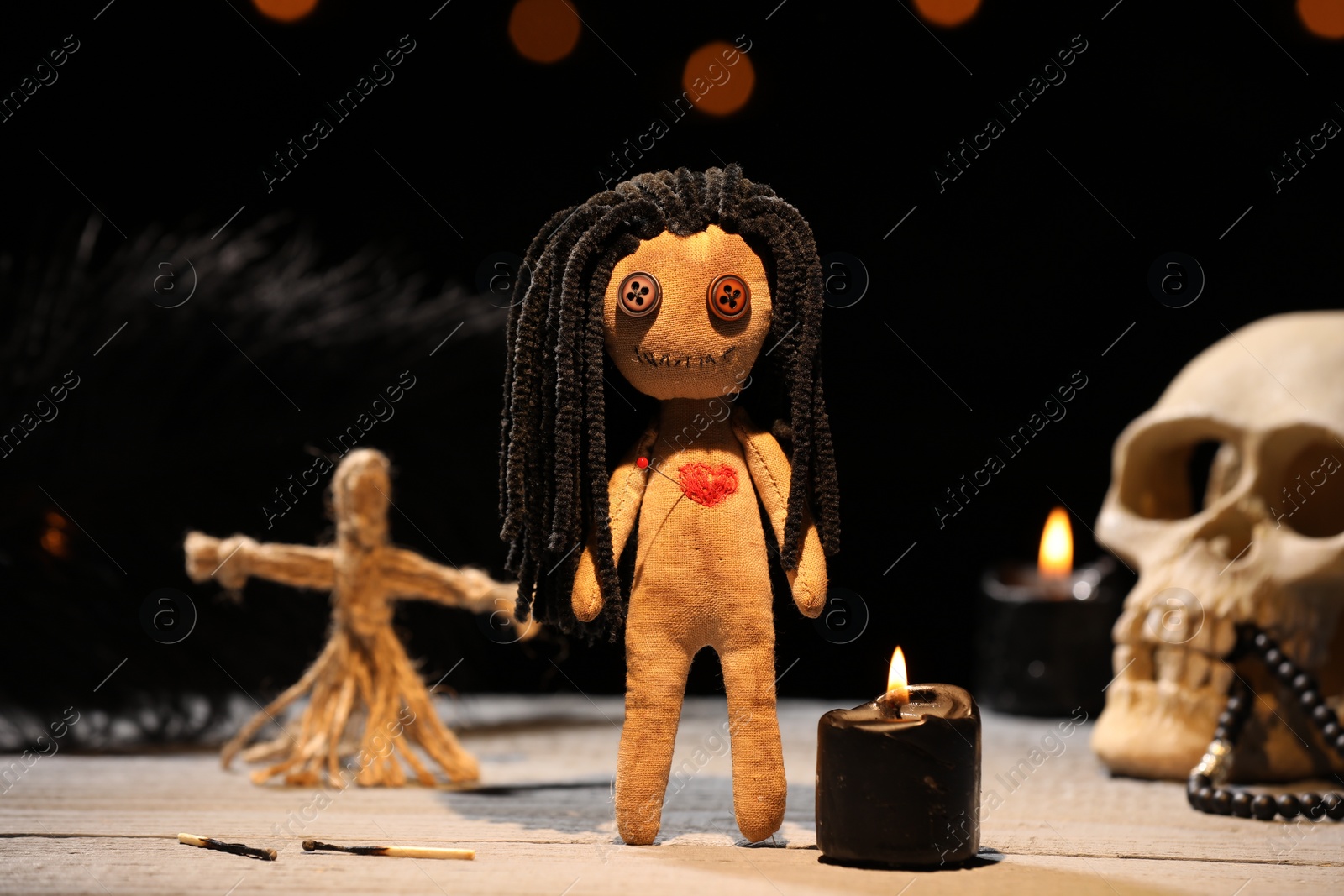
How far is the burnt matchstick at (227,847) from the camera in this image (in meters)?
0.98

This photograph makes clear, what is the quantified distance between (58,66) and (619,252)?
3.82 ft

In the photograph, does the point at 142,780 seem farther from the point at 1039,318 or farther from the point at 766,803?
the point at 1039,318

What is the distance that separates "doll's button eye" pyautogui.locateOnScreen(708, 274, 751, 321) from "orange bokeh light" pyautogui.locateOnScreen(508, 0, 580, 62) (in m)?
0.81

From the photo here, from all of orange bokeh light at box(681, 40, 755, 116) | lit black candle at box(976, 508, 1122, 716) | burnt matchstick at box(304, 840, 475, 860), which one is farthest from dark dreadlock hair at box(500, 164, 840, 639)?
lit black candle at box(976, 508, 1122, 716)

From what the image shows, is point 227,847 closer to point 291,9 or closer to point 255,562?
point 255,562

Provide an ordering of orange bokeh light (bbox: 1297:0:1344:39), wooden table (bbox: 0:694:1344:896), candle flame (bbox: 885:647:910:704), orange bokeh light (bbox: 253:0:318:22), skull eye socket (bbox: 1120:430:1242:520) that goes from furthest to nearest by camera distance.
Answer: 1. orange bokeh light (bbox: 253:0:318:22)
2. orange bokeh light (bbox: 1297:0:1344:39)
3. skull eye socket (bbox: 1120:430:1242:520)
4. candle flame (bbox: 885:647:910:704)
5. wooden table (bbox: 0:694:1344:896)

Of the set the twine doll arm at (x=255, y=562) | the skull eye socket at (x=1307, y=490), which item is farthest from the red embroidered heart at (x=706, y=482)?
the skull eye socket at (x=1307, y=490)

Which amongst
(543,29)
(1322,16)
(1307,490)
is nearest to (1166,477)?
(1307,490)

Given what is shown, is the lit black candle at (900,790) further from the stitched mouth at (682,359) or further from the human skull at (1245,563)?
the human skull at (1245,563)

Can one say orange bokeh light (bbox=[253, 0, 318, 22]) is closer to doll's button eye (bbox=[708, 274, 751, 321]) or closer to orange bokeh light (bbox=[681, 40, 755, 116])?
orange bokeh light (bbox=[681, 40, 755, 116])

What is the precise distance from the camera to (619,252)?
1165 mm

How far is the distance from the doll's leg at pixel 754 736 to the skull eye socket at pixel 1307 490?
0.72 m

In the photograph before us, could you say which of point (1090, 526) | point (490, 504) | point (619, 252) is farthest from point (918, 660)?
point (619, 252)

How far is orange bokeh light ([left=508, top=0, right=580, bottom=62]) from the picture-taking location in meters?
1.80
